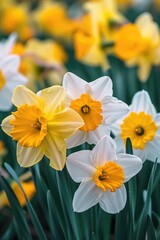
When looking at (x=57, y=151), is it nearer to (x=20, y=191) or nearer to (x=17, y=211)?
(x=17, y=211)

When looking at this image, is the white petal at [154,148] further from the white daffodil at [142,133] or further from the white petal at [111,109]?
the white petal at [111,109]

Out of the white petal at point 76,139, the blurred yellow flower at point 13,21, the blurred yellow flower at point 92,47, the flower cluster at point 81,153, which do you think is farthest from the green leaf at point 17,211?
the blurred yellow flower at point 13,21

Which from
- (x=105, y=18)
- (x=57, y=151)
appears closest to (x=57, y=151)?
(x=57, y=151)

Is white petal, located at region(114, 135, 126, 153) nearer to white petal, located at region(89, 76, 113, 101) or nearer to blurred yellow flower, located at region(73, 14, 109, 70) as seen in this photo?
white petal, located at region(89, 76, 113, 101)

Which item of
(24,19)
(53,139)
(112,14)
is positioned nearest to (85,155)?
(53,139)

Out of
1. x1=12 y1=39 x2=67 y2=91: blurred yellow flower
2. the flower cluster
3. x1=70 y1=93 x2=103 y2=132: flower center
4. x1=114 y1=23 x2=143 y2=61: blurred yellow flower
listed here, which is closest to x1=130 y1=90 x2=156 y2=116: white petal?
the flower cluster

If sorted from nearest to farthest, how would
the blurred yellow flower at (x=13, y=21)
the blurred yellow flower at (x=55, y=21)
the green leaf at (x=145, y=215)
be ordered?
the green leaf at (x=145, y=215) → the blurred yellow flower at (x=13, y=21) → the blurred yellow flower at (x=55, y=21)
